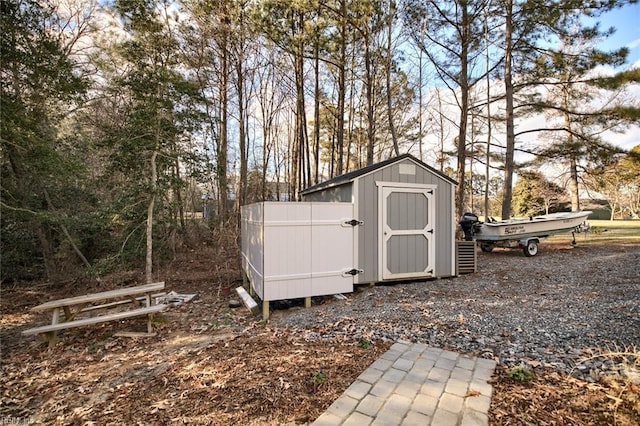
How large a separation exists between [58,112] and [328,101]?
28.1 ft

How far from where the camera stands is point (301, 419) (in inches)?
71.2

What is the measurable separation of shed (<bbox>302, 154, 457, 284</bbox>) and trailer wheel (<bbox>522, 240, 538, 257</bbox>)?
Result: 372cm

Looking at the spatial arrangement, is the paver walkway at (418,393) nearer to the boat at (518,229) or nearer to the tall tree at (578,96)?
the boat at (518,229)

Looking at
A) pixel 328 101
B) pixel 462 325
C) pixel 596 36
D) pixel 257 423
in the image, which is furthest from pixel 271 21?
pixel 257 423

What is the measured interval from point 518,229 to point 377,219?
5280 mm

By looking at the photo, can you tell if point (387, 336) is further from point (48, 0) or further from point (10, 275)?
point (10, 275)

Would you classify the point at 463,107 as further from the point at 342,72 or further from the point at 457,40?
the point at 342,72

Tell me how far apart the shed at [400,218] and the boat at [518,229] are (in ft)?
8.32

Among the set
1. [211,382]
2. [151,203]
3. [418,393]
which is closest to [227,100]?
[151,203]

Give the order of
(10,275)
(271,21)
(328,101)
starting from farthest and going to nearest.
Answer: (328,101) → (271,21) → (10,275)

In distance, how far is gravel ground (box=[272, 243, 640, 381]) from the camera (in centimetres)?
255

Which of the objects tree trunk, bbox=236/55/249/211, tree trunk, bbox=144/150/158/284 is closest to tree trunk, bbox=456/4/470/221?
tree trunk, bbox=236/55/249/211

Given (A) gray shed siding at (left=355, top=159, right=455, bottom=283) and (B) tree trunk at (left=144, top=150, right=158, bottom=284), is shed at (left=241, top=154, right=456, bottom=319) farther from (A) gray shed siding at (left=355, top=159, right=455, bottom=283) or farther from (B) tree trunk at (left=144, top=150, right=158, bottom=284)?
(B) tree trunk at (left=144, top=150, right=158, bottom=284)

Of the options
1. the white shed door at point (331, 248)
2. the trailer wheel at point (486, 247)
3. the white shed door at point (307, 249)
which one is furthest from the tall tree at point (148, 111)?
the trailer wheel at point (486, 247)
